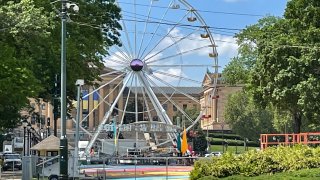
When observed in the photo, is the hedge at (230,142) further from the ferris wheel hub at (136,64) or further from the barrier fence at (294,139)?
the barrier fence at (294,139)

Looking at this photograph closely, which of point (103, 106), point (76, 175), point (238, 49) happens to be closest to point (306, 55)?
point (76, 175)

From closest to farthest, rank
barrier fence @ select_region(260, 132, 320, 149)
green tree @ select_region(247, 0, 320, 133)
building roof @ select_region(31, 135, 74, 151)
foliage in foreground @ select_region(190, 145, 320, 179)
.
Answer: foliage in foreground @ select_region(190, 145, 320, 179) < barrier fence @ select_region(260, 132, 320, 149) < building roof @ select_region(31, 135, 74, 151) < green tree @ select_region(247, 0, 320, 133)

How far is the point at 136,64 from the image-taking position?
68562mm

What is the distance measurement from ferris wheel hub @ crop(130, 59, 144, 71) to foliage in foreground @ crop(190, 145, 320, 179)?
42.7m

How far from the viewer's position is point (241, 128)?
360ft

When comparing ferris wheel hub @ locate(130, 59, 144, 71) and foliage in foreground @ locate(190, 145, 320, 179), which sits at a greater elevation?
ferris wheel hub @ locate(130, 59, 144, 71)

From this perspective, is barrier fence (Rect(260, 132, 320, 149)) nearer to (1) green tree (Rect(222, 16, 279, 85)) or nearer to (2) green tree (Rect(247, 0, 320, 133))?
(2) green tree (Rect(247, 0, 320, 133))

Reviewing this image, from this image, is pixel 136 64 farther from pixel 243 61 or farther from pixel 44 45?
→ pixel 44 45

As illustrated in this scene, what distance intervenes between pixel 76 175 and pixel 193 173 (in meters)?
11.1

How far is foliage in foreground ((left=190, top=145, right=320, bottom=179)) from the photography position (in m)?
25.4

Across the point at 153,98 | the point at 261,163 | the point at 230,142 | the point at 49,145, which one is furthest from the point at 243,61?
the point at 230,142

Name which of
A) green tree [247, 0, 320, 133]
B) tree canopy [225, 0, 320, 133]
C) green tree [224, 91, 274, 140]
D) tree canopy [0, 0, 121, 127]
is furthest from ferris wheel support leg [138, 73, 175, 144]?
green tree [224, 91, 274, 140]

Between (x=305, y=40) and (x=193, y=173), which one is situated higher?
(x=305, y=40)

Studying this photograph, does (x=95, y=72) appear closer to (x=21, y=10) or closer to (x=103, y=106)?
(x=21, y=10)
